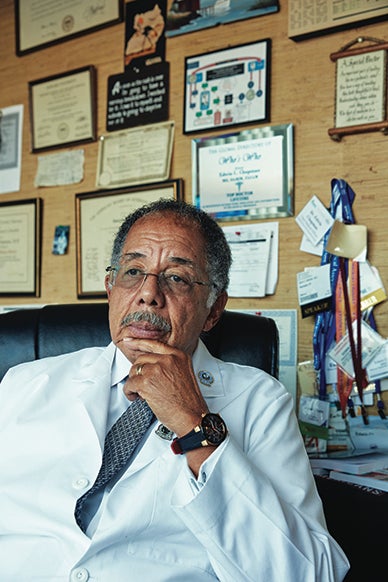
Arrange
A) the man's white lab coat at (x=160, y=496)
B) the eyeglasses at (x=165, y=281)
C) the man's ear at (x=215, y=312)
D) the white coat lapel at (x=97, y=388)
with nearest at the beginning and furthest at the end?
the man's white lab coat at (x=160, y=496), the white coat lapel at (x=97, y=388), the eyeglasses at (x=165, y=281), the man's ear at (x=215, y=312)

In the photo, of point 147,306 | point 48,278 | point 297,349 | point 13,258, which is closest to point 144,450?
point 147,306

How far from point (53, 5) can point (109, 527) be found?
2.50 m

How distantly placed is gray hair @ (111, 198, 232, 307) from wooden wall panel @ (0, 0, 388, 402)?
656mm

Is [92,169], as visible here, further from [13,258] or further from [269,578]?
[269,578]

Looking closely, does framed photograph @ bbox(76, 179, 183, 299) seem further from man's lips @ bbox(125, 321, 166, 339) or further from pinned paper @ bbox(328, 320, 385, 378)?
man's lips @ bbox(125, 321, 166, 339)

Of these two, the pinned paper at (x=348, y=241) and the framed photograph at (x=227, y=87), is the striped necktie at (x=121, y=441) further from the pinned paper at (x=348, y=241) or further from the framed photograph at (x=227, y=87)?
the framed photograph at (x=227, y=87)

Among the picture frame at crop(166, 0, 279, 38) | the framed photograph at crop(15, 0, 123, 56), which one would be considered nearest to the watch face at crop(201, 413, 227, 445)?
the picture frame at crop(166, 0, 279, 38)

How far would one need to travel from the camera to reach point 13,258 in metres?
2.90

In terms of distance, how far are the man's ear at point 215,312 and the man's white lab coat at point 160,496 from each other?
0.09m

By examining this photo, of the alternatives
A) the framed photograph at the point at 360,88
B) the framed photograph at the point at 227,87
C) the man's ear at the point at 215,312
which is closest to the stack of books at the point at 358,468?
the man's ear at the point at 215,312

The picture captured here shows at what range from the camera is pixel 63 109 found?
9.21 ft

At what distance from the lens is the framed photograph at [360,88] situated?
199 centimetres

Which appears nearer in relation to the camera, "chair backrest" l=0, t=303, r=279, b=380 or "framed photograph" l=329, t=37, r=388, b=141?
"chair backrest" l=0, t=303, r=279, b=380

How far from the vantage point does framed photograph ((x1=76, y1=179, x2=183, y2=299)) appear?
2.57 m
